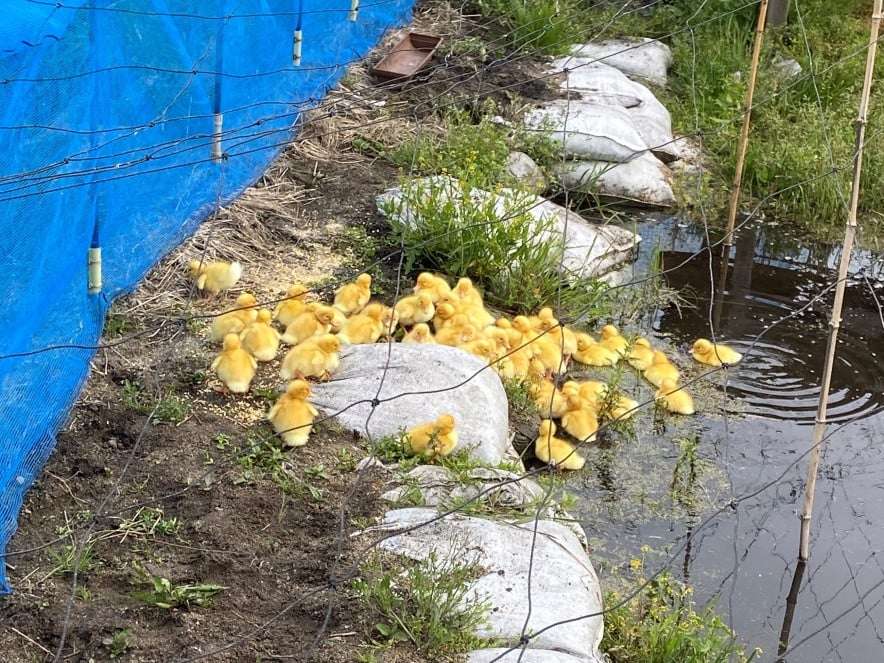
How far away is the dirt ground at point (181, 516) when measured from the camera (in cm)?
310

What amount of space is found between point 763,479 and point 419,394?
4.62 ft

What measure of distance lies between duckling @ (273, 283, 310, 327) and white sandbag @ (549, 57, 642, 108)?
337 centimetres

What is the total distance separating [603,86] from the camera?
782 cm

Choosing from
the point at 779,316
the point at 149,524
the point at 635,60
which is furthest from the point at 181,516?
the point at 635,60

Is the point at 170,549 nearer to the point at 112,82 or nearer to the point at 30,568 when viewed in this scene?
the point at 30,568

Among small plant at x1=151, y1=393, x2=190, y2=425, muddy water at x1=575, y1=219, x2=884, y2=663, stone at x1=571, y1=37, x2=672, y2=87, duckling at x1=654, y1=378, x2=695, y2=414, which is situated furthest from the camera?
stone at x1=571, y1=37, x2=672, y2=87

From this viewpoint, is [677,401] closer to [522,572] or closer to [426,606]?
[522,572]

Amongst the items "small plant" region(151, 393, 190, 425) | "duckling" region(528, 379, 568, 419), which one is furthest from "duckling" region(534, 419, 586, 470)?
"small plant" region(151, 393, 190, 425)

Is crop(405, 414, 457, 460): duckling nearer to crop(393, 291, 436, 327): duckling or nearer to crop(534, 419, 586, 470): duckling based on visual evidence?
crop(534, 419, 586, 470): duckling

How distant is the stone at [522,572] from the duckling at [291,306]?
1412mm

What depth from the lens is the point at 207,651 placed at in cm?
303

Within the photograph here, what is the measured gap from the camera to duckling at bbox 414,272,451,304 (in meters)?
5.08

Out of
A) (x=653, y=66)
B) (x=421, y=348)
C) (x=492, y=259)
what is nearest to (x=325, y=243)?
(x=492, y=259)

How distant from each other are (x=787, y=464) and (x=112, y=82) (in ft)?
9.91
